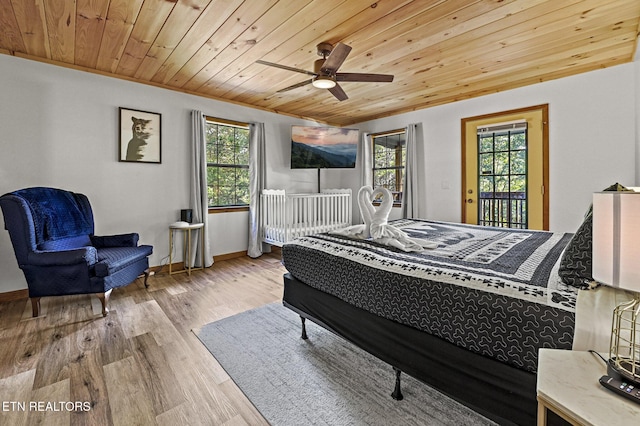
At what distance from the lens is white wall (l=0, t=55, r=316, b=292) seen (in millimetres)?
2912

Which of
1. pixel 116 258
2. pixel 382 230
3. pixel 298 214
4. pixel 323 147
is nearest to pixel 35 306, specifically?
pixel 116 258

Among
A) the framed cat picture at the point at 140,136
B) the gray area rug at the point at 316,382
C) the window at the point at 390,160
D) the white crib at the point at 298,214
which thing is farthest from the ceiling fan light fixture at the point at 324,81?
the window at the point at 390,160

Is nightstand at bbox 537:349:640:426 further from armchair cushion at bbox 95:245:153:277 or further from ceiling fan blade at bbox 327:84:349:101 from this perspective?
armchair cushion at bbox 95:245:153:277

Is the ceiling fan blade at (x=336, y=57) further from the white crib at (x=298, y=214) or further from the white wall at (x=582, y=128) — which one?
the white wall at (x=582, y=128)

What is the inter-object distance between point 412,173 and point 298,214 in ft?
6.47

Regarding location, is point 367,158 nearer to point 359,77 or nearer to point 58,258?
point 359,77

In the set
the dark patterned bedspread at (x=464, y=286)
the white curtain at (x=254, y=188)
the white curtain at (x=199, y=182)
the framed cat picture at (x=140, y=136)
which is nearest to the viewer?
the dark patterned bedspread at (x=464, y=286)

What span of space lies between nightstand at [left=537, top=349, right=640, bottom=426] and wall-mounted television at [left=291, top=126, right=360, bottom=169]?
4377 mm

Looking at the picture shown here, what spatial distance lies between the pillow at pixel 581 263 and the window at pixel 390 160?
390 centimetres

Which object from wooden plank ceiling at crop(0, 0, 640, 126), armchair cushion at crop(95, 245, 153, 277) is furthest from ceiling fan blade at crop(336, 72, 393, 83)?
armchair cushion at crop(95, 245, 153, 277)

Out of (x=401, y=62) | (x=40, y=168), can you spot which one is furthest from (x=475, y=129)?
(x=40, y=168)

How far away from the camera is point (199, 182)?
4070 mm

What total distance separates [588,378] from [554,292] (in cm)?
41

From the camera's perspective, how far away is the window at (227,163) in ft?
14.3
